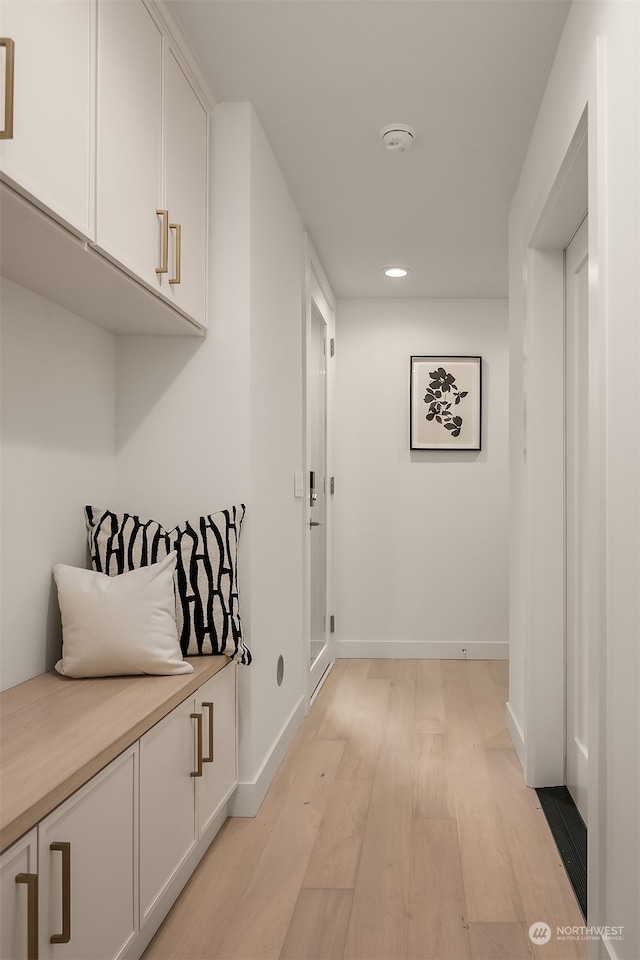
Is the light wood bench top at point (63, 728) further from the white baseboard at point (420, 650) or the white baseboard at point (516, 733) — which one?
the white baseboard at point (420, 650)

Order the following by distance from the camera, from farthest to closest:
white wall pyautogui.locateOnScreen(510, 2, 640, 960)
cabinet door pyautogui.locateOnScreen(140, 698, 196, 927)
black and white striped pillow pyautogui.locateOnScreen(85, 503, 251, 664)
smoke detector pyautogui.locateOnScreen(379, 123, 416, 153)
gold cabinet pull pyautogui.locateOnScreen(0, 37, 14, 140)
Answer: smoke detector pyautogui.locateOnScreen(379, 123, 416, 153) < black and white striped pillow pyautogui.locateOnScreen(85, 503, 251, 664) < cabinet door pyautogui.locateOnScreen(140, 698, 196, 927) < white wall pyautogui.locateOnScreen(510, 2, 640, 960) < gold cabinet pull pyautogui.locateOnScreen(0, 37, 14, 140)

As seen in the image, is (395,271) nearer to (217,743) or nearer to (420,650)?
(420,650)

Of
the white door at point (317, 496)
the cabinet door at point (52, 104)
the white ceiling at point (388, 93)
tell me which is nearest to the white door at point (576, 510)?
the white ceiling at point (388, 93)

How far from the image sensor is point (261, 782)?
103 inches

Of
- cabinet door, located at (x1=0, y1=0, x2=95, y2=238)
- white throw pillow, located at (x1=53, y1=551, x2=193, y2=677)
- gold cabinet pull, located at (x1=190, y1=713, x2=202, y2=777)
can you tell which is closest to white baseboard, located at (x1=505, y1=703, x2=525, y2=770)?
gold cabinet pull, located at (x1=190, y1=713, x2=202, y2=777)

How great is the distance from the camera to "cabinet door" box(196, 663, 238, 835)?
6.92 feet

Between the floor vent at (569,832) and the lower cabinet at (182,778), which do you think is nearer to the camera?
the lower cabinet at (182,778)

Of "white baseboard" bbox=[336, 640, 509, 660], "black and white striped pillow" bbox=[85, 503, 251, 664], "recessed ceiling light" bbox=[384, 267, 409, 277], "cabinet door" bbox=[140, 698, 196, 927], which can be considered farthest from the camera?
"white baseboard" bbox=[336, 640, 509, 660]

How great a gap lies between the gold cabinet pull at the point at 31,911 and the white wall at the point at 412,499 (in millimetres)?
3940

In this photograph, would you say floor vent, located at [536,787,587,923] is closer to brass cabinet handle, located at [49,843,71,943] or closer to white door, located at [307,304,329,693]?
brass cabinet handle, located at [49,843,71,943]

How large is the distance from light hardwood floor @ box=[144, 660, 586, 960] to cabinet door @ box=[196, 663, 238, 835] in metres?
0.17

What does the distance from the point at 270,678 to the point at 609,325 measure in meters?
1.83

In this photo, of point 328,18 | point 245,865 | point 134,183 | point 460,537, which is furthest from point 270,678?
point 460,537

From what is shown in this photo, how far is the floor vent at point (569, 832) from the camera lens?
2062 millimetres
